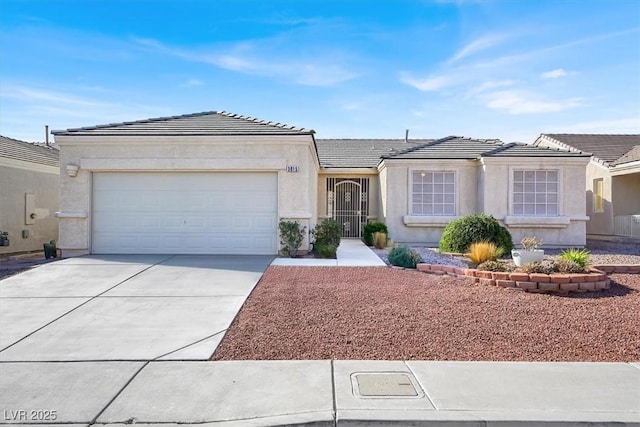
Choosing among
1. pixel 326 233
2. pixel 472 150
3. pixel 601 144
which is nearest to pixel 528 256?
pixel 326 233

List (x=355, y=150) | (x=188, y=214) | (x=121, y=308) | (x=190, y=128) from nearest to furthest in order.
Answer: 1. (x=121, y=308)
2. (x=188, y=214)
3. (x=190, y=128)
4. (x=355, y=150)

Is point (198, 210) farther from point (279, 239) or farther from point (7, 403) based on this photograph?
point (7, 403)

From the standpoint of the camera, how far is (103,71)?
12.7 meters

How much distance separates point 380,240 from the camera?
1419cm

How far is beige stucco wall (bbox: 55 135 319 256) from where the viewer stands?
11711 millimetres

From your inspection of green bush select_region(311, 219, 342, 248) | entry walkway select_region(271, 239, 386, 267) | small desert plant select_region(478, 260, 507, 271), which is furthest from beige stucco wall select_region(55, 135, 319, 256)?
small desert plant select_region(478, 260, 507, 271)

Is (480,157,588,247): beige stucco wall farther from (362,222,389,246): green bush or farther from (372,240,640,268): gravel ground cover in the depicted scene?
(362,222,389,246): green bush

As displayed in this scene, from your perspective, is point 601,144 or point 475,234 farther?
point 601,144

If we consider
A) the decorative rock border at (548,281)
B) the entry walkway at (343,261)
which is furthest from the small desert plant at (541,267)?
the entry walkway at (343,261)

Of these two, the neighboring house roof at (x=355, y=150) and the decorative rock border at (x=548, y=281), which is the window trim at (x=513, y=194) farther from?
the decorative rock border at (x=548, y=281)

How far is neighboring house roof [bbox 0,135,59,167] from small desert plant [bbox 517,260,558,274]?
1660 centimetres

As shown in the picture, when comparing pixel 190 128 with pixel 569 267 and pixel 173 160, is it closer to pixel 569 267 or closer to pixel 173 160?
pixel 173 160

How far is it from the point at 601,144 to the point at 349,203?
13349 mm

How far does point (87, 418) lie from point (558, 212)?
50.1 ft
